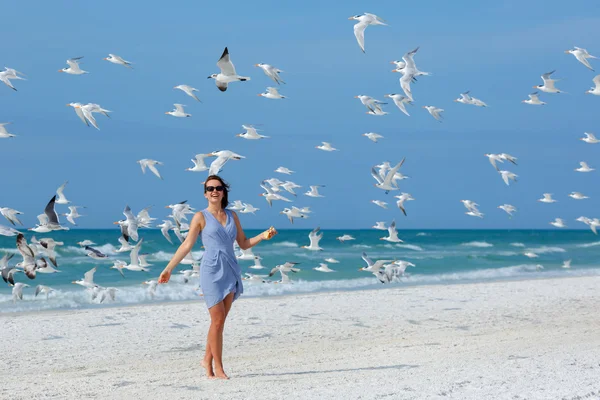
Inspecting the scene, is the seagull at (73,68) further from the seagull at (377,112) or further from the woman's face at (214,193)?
the woman's face at (214,193)

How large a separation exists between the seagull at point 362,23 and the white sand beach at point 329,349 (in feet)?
17.9

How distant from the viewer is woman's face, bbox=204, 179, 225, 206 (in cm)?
746

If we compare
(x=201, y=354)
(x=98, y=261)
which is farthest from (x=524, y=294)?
(x=98, y=261)

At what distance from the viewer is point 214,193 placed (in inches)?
294

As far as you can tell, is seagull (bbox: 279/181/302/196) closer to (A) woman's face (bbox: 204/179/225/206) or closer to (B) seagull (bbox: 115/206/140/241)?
(B) seagull (bbox: 115/206/140/241)

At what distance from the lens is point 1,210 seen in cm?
1658

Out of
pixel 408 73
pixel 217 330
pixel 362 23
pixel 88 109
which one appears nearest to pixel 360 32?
pixel 362 23

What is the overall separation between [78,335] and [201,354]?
2.54 metres

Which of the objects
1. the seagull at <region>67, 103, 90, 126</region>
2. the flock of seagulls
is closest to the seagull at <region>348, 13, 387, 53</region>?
the flock of seagulls

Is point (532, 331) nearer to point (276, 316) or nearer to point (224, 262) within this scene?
point (276, 316)

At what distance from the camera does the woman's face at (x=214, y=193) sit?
7.46 metres

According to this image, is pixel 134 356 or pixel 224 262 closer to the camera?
pixel 224 262

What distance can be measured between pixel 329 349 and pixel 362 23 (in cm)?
885

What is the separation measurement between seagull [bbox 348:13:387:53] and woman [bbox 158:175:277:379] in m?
10.2
